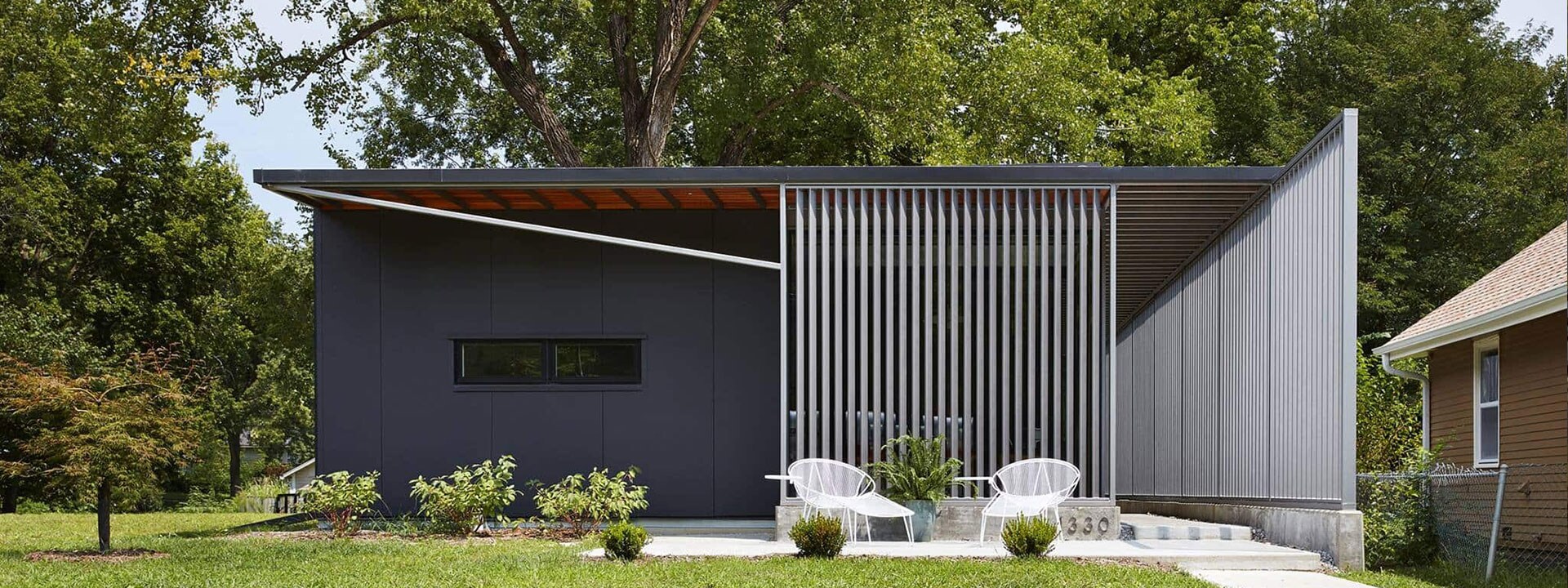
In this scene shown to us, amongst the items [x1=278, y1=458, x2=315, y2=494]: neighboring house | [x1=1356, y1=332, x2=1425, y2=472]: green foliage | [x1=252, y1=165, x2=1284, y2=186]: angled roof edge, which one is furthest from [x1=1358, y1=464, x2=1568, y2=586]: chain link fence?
[x1=278, y1=458, x2=315, y2=494]: neighboring house

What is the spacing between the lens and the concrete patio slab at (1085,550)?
30.1ft

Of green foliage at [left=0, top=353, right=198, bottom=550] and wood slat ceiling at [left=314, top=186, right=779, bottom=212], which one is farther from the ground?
wood slat ceiling at [left=314, top=186, right=779, bottom=212]

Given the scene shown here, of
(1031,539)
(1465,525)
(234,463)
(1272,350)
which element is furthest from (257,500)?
(1465,525)

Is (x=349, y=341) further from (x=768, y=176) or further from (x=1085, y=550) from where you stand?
(x=1085, y=550)

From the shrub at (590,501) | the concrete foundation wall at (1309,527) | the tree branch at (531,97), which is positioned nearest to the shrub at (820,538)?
the shrub at (590,501)

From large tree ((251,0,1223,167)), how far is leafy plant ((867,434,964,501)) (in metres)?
10.1

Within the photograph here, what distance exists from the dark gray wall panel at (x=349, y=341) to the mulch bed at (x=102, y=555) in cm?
224

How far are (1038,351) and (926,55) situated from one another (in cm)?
986

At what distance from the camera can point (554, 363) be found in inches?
486

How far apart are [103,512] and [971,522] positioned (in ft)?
20.8

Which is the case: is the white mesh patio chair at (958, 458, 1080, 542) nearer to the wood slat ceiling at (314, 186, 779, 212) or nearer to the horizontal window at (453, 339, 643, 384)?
the wood slat ceiling at (314, 186, 779, 212)

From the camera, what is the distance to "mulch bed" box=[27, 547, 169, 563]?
9.66 meters

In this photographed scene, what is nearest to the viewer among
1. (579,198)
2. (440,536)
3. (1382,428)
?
(440,536)

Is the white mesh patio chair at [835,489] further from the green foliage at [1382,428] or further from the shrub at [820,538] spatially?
the green foliage at [1382,428]
